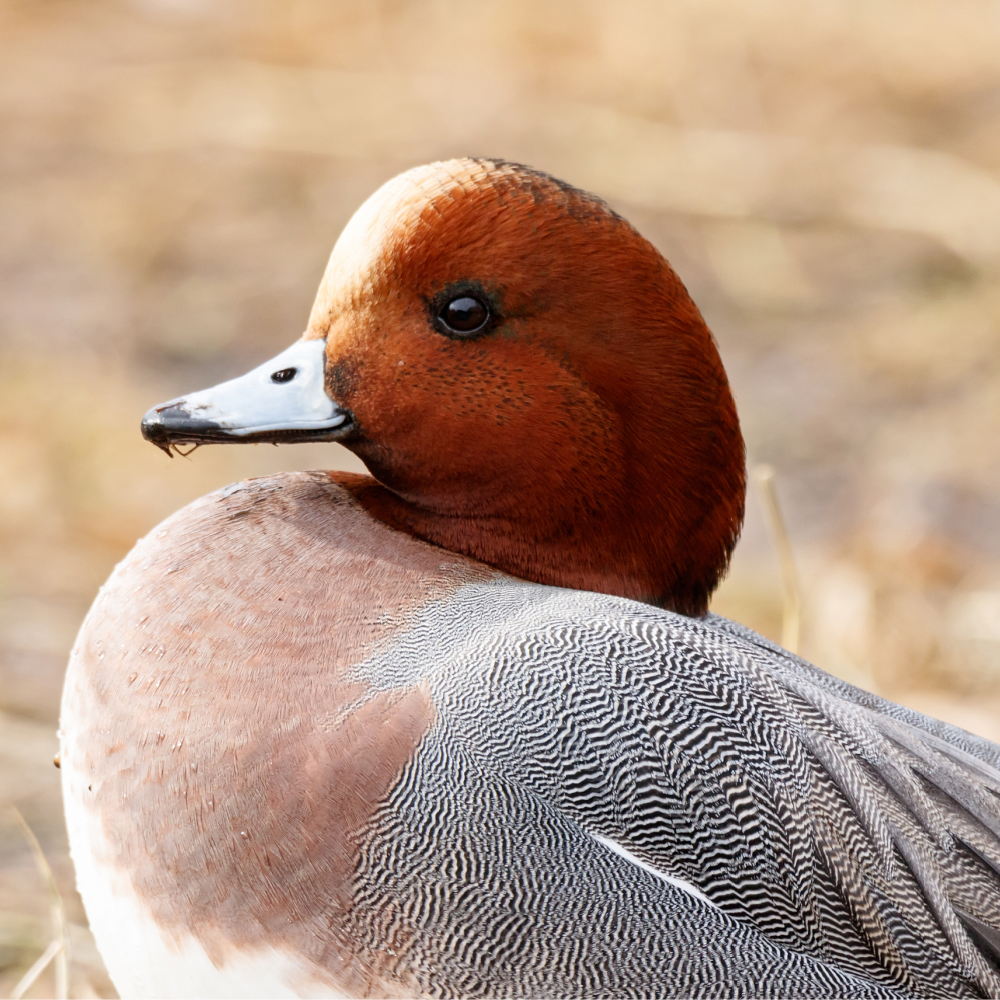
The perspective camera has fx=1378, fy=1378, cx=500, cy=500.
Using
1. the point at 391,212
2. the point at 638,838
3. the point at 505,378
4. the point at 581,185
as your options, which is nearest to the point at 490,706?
the point at 638,838

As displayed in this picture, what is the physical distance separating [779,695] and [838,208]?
388 cm

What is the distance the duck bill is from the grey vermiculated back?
30 centimetres

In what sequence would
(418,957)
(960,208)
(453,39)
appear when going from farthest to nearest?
(453,39) < (960,208) < (418,957)

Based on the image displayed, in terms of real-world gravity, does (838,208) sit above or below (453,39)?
below

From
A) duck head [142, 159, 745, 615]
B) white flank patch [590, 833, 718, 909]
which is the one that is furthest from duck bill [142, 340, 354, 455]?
white flank patch [590, 833, 718, 909]

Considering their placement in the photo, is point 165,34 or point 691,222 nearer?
point 691,222

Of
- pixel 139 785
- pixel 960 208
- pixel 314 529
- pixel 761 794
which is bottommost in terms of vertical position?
pixel 960 208

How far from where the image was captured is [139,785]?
159cm

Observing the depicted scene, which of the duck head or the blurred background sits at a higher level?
the duck head

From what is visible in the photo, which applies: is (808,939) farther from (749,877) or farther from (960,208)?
(960,208)

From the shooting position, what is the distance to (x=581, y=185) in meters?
5.20

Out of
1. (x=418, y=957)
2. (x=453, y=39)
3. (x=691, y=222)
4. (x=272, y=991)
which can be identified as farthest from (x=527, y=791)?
(x=453, y=39)

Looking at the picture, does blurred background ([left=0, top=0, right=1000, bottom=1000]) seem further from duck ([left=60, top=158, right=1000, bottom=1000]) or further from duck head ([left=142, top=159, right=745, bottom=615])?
duck head ([left=142, top=159, right=745, bottom=615])

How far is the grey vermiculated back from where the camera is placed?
5.02ft
